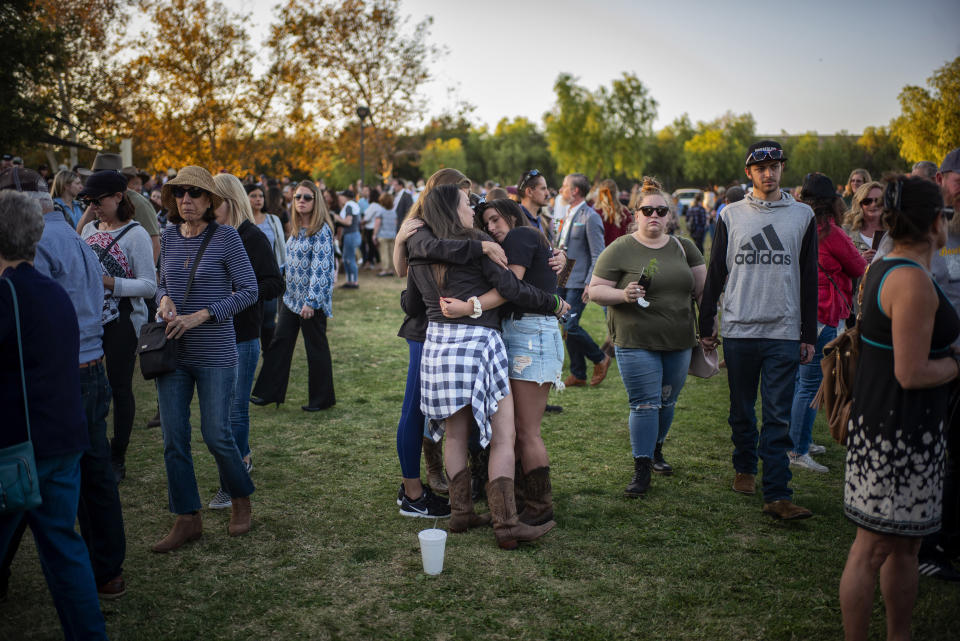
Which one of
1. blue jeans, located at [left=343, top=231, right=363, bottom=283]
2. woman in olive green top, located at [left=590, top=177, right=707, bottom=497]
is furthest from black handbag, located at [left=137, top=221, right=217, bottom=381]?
blue jeans, located at [left=343, top=231, right=363, bottom=283]

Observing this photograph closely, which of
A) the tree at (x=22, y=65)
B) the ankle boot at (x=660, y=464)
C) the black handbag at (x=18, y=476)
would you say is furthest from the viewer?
the tree at (x=22, y=65)

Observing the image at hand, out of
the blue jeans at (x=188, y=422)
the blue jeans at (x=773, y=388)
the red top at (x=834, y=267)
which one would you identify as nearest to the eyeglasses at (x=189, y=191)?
the blue jeans at (x=188, y=422)

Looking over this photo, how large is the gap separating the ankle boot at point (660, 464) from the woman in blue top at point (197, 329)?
3.05 meters

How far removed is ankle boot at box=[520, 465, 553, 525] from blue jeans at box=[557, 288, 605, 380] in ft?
12.3

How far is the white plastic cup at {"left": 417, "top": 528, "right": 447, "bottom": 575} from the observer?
3.85 metres

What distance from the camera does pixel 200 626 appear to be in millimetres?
3436

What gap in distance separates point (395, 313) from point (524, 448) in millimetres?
9197

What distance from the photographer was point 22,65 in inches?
865

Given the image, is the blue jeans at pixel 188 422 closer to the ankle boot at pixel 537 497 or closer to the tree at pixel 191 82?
the ankle boot at pixel 537 497

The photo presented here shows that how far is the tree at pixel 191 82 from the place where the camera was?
23.5 metres

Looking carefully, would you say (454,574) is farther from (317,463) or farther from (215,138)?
(215,138)

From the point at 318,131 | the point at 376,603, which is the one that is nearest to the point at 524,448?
the point at 376,603

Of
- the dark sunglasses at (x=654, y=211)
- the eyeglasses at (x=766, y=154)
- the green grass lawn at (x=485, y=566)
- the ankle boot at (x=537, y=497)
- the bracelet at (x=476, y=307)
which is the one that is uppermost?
the eyeglasses at (x=766, y=154)

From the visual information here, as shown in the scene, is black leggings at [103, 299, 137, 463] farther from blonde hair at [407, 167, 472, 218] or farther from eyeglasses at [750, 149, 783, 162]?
eyeglasses at [750, 149, 783, 162]
